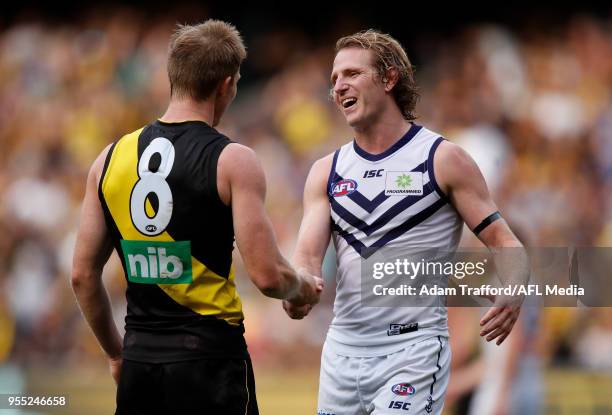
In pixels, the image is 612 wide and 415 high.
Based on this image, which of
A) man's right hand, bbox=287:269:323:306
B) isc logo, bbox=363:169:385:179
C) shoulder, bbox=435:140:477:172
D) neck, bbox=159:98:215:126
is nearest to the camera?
neck, bbox=159:98:215:126

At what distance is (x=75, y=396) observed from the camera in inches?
417

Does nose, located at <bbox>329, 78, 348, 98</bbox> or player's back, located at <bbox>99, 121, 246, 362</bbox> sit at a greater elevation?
nose, located at <bbox>329, 78, 348, 98</bbox>

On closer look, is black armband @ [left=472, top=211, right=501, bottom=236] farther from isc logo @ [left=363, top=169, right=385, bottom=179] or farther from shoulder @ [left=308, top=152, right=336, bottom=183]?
shoulder @ [left=308, top=152, right=336, bottom=183]

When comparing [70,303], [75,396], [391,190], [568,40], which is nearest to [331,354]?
→ [391,190]

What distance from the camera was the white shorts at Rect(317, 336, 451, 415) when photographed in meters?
4.70

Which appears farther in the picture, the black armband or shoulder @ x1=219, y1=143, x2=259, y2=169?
the black armband

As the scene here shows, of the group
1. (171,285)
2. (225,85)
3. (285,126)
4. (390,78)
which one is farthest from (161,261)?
(285,126)

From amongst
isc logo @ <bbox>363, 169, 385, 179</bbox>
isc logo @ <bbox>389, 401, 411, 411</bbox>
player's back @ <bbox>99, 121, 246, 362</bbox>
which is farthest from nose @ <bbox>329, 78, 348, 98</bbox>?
isc logo @ <bbox>389, 401, 411, 411</bbox>

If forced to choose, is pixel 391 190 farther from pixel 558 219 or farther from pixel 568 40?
pixel 568 40

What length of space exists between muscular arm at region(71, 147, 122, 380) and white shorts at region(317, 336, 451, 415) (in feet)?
3.55

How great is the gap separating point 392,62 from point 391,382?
5.37 feet

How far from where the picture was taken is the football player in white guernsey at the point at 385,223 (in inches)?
187

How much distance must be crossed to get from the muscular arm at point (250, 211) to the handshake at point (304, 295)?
0.90 ft

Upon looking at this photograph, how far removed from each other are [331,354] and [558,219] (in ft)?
25.2
